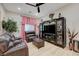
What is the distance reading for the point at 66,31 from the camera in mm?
2107

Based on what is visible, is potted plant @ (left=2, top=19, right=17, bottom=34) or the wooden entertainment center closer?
potted plant @ (left=2, top=19, right=17, bottom=34)

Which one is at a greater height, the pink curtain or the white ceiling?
the white ceiling

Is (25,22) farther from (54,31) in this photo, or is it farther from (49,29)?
(54,31)

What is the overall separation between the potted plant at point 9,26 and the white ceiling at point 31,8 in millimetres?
281

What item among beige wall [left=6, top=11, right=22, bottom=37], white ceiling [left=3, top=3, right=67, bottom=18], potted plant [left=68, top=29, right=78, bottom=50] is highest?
white ceiling [left=3, top=3, right=67, bottom=18]

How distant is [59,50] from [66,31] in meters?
0.48

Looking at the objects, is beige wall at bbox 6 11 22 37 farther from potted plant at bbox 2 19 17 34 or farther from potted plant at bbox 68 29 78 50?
potted plant at bbox 68 29 78 50

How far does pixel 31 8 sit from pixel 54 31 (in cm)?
80

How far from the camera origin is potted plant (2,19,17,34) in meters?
2.04

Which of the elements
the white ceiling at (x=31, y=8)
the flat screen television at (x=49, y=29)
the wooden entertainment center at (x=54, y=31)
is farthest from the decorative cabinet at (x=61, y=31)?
the white ceiling at (x=31, y=8)

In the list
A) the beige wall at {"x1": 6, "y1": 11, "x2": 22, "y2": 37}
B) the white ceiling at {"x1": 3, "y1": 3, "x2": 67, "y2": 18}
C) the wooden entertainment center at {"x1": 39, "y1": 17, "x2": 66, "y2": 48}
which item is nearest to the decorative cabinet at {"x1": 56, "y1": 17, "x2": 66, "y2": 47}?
the wooden entertainment center at {"x1": 39, "y1": 17, "x2": 66, "y2": 48}

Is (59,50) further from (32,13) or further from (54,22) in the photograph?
(32,13)

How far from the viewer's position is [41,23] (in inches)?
86.6

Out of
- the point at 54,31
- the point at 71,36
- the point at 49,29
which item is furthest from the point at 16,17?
the point at 71,36
